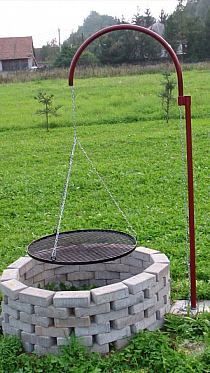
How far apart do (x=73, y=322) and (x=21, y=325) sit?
393mm

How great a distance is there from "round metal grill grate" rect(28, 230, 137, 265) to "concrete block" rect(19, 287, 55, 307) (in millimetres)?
286

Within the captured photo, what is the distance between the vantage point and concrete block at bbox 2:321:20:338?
3.85 metres

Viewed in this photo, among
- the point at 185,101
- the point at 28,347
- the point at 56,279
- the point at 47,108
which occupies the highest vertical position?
the point at 185,101

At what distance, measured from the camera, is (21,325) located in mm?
3799

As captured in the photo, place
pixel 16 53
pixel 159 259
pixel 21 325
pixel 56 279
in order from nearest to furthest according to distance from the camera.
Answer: pixel 21 325
pixel 159 259
pixel 56 279
pixel 16 53

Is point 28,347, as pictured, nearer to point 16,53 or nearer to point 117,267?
point 117,267

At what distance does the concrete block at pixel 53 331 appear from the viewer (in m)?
3.66

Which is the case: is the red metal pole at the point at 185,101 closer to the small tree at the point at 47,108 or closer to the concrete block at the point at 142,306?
the concrete block at the point at 142,306

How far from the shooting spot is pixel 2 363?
361 centimetres

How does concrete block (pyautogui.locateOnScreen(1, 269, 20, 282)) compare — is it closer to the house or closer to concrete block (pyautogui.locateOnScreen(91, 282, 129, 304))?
concrete block (pyautogui.locateOnScreen(91, 282, 129, 304))

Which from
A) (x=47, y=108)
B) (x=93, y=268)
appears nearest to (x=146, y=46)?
(x=47, y=108)

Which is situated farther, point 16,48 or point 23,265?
point 16,48

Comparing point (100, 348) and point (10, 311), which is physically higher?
point (10, 311)

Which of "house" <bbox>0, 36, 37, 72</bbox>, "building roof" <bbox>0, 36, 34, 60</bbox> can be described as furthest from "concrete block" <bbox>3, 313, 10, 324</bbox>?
"building roof" <bbox>0, 36, 34, 60</bbox>
